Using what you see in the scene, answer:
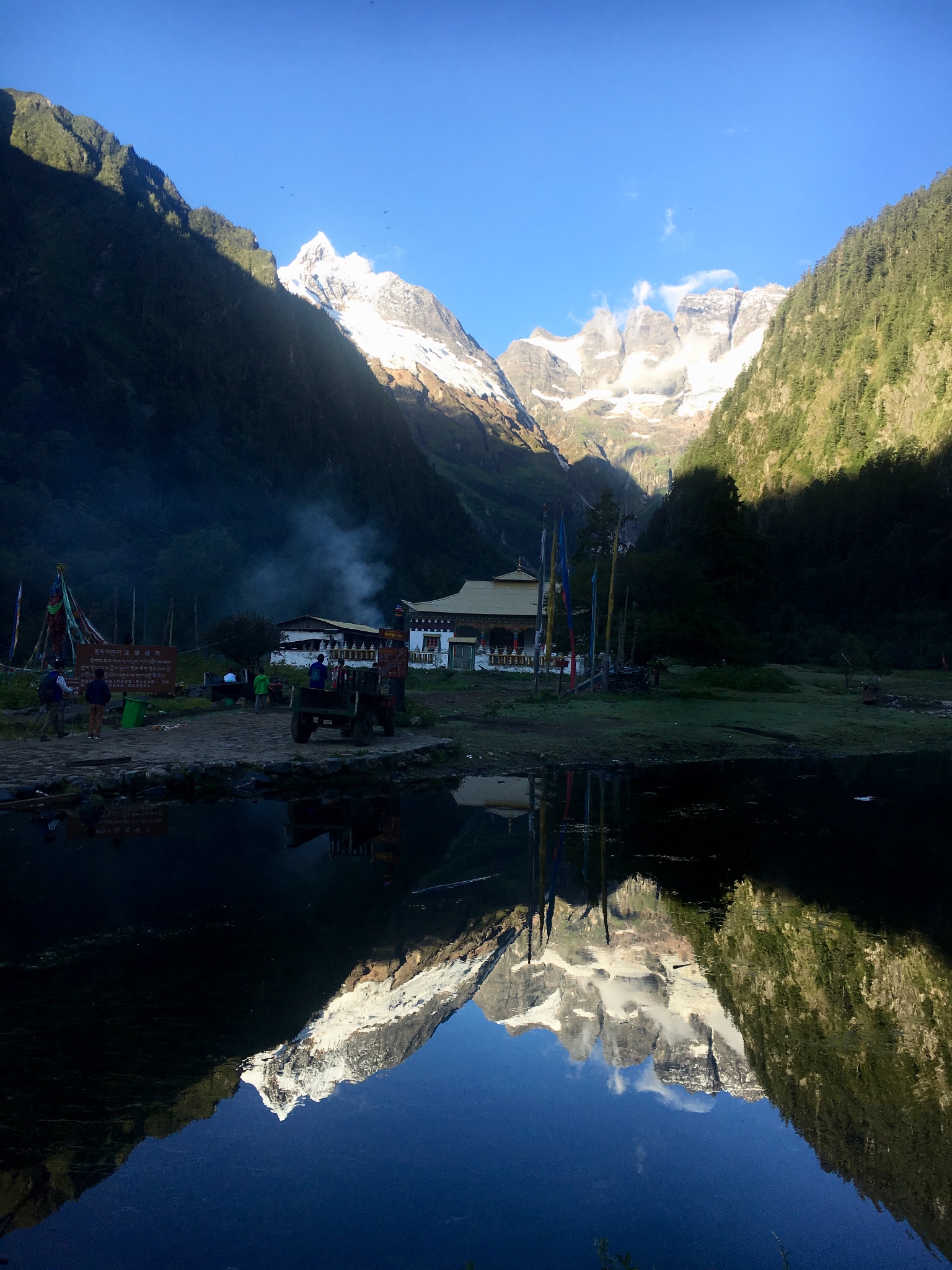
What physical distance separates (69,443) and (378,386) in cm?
8051

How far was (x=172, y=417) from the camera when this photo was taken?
110 meters

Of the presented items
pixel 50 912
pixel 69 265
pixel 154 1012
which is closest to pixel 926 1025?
pixel 154 1012

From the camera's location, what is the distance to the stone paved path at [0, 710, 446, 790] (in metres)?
14.9

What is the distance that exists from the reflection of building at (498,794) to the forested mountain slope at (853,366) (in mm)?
108867

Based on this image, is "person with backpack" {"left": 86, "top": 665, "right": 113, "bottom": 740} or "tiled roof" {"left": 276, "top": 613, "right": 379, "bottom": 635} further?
"tiled roof" {"left": 276, "top": 613, "right": 379, "bottom": 635}

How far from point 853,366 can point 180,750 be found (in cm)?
13903

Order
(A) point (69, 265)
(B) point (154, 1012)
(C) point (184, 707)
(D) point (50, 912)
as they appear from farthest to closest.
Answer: (A) point (69, 265) < (C) point (184, 707) < (D) point (50, 912) < (B) point (154, 1012)

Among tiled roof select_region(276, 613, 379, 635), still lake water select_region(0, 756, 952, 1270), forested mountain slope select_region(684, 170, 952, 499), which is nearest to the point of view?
still lake water select_region(0, 756, 952, 1270)

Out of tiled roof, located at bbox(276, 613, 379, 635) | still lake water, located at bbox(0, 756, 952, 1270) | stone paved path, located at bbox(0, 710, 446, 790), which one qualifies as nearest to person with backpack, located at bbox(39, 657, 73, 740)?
stone paved path, located at bbox(0, 710, 446, 790)

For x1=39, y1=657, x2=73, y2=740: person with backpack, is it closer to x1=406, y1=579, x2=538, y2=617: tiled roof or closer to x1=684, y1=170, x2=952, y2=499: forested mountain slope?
x1=406, y1=579, x2=538, y2=617: tiled roof

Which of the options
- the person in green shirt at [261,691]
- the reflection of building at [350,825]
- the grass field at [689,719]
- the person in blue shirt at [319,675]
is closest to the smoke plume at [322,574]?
the grass field at [689,719]

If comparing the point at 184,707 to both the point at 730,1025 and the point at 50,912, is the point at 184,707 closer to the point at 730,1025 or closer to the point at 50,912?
the point at 50,912

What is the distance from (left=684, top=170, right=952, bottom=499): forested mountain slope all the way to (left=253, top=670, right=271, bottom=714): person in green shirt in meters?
105

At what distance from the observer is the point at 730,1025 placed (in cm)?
661
